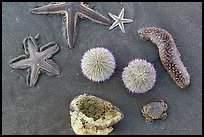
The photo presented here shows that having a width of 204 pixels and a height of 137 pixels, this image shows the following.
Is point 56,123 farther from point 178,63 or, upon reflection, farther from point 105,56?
point 178,63

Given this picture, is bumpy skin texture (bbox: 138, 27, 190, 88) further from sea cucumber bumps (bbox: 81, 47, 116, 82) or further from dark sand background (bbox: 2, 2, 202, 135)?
sea cucumber bumps (bbox: 81, 47, 116, 82)

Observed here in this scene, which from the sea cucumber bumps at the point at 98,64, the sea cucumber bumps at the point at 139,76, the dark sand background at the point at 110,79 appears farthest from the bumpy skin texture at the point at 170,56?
the sea cucumber bumps at the point at 98,64

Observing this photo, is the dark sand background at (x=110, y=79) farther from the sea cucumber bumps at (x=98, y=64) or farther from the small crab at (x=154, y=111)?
the sea cucumber bumps at (x=98, y=64)

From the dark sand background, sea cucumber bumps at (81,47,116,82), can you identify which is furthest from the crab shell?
sea cucumber bumps at (81,47,116,82)

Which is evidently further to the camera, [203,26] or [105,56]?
[203,26]

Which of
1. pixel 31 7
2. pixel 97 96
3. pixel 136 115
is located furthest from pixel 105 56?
pixel 31 7

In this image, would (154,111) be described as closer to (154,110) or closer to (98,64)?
(154,110)

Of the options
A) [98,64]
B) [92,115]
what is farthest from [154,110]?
[98,64]
